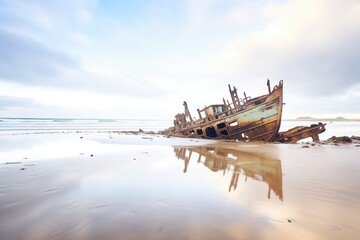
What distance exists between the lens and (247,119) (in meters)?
15.1

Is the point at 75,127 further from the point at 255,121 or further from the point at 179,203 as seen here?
the point at 179,203

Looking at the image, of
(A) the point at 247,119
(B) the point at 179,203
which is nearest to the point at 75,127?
(A) the point at 247,119

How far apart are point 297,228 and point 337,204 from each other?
1350mm

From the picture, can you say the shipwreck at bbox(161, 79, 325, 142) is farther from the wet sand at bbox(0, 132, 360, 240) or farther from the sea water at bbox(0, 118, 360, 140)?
the wet sand at bbox(0, 132, 360, 240)

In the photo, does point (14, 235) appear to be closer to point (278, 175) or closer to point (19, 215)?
point (19, 215)

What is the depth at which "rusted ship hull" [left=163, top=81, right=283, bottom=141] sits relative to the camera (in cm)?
1420

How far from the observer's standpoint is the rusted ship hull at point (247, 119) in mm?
14203

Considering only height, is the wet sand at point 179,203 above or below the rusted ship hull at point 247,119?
below

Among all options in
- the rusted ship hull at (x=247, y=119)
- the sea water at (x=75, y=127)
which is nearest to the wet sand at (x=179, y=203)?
the rusted ship hull at (x=247, y=119)

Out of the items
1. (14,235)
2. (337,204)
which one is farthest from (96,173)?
(337,204)

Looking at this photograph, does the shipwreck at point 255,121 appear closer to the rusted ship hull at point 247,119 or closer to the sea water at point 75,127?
the rusted ship hull at point 247,119

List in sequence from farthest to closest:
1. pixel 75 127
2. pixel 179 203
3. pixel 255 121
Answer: pixel 75 127 < pixel 255 121 < pixel 179 203

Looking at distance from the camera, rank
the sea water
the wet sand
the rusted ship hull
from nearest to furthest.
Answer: the wet sand < the rusted ship hull < the sea water

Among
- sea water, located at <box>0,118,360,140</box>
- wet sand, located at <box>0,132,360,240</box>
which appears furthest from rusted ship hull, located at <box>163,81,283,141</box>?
wet sand, located at <box>0,132,360,240</box>
